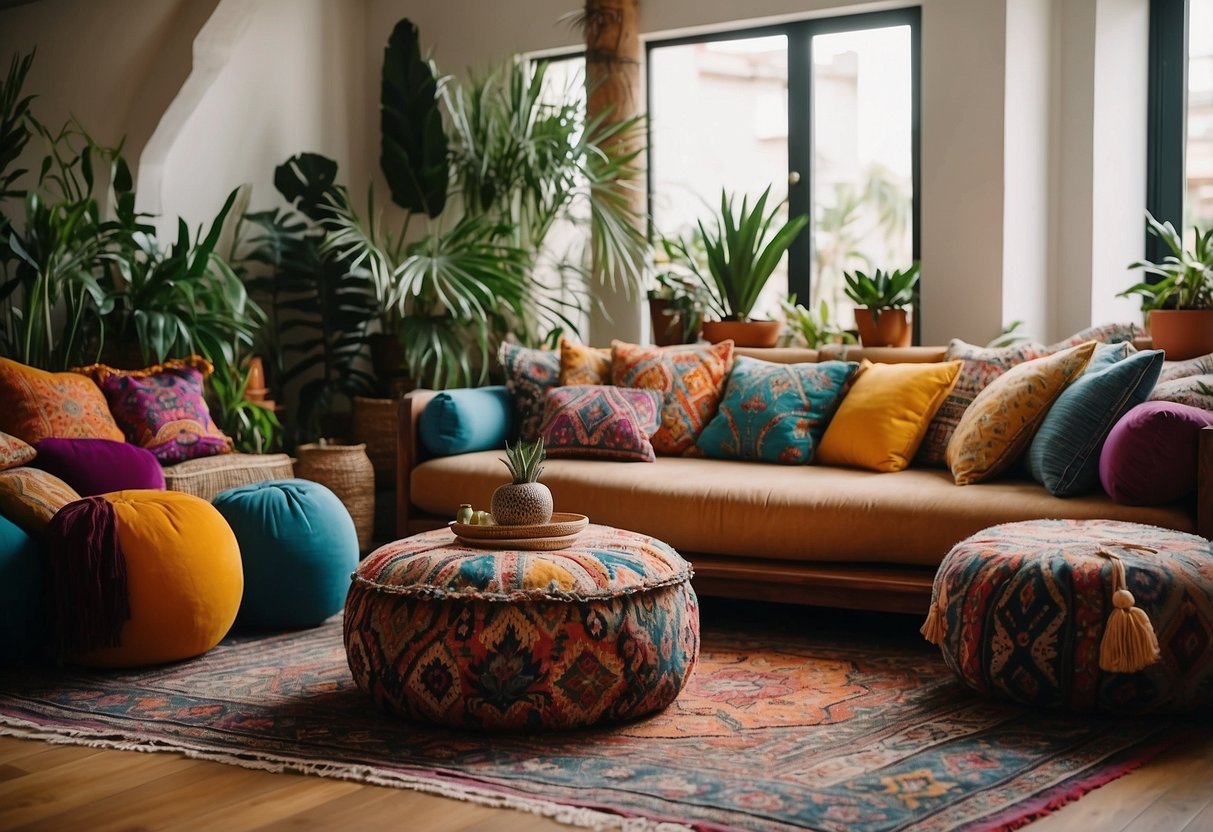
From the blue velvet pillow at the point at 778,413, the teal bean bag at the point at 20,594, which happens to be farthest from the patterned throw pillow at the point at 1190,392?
the teal bean bag at the point at 20,594

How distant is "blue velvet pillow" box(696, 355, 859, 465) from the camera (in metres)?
4.13

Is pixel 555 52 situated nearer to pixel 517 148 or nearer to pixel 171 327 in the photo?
pixel 517 148

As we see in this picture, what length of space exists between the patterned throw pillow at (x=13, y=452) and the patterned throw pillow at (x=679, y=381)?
1.88 m

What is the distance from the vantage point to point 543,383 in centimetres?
458

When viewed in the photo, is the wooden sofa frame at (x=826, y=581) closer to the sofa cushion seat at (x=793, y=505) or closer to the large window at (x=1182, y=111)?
the sofa cushion seat at (x=793, y=505)

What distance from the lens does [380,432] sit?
5.64 meters

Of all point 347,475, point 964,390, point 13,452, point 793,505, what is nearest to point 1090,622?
point 793,505

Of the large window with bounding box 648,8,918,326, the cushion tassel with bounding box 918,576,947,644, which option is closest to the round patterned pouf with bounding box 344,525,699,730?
the cushion tassel with bounding box 918,576,947,644

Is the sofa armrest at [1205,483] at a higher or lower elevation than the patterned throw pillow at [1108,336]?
lower

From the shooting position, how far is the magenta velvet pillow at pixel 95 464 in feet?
12.5

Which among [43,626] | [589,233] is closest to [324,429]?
[589,233]

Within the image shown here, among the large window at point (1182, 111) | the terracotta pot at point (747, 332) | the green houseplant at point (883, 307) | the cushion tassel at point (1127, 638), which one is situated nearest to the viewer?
the cushion tassel at point (1127, 638)

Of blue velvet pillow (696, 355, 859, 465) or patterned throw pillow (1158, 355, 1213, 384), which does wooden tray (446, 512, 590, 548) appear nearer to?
blue velvet pillow (696, 355, 859, 465)

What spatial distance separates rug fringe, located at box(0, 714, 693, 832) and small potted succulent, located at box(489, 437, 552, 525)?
2.21 feet
